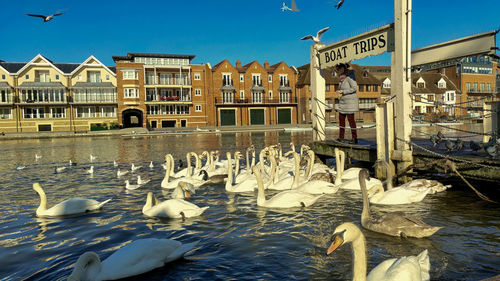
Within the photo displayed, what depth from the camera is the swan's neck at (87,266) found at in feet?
16.1

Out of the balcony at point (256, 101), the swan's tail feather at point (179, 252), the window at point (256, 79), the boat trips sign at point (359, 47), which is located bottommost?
the swan's tail feather at point (179, 252)

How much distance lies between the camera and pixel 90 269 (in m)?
5.07

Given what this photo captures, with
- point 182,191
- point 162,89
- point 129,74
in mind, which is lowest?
point 182,191

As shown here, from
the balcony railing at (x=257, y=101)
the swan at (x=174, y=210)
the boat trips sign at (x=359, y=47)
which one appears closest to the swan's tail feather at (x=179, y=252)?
the swan at (x=174, y=210)

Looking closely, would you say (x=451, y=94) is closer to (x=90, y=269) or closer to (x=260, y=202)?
Result: (x=260, y=202)

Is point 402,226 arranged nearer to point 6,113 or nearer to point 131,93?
point 131,93

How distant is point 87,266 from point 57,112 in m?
67.3

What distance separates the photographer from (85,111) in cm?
6569

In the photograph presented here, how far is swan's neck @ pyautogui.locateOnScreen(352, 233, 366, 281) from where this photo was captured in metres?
3.83

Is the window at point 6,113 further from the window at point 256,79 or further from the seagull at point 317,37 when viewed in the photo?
the seagull at point 317,37

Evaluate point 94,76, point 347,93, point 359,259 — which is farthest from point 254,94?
point 359,259

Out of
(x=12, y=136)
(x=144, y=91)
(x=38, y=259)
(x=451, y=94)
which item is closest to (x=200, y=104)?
(x=144, y=91)

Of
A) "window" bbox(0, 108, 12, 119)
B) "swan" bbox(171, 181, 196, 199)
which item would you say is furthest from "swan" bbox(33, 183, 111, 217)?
"window" bbox(0, 108, 12, 119)

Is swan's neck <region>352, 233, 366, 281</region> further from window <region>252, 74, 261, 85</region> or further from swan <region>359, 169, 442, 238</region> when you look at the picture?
window <region>252, 74, 261, 85</region>
